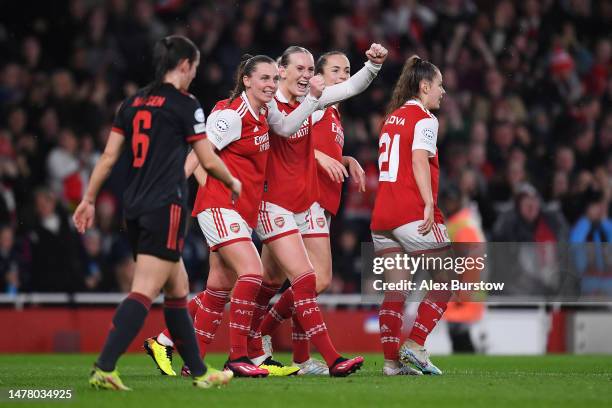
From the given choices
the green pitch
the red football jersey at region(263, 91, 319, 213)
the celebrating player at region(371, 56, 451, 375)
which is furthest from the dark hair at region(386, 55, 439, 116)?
the green pitch

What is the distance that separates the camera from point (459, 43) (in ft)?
62.1

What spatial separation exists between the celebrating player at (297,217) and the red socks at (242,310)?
0.31m

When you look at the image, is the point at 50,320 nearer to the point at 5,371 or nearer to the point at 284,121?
the point at 5,371

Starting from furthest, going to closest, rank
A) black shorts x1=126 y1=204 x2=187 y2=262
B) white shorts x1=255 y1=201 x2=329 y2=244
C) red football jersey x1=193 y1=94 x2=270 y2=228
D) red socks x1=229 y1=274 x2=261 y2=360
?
white shorts x1=255 y1=201 x2=329 y2=244, red football jersey x1=193 y1=94 x2=270 y2=228, red socks x1=229 y1=274 x2=261 y2=360, black shorts x1=126 y1=204 x2=187 y2=262

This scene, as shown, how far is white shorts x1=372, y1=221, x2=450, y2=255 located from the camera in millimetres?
8922

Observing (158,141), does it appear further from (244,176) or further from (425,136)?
(425,136)

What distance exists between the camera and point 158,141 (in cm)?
696

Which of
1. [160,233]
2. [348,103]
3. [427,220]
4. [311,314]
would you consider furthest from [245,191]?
[348,103]

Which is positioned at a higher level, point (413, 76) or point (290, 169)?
point (413, 76)

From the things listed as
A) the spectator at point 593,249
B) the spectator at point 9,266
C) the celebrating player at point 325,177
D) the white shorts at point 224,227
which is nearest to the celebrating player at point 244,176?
the white shorts at point 224,227

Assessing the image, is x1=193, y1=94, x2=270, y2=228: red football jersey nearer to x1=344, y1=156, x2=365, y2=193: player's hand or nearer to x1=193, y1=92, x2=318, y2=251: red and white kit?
x1=193, y1=92, x2=318, y2=251: red and white kit

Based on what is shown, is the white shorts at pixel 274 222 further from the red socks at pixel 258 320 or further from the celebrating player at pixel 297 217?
the red socks at pixel 258 320

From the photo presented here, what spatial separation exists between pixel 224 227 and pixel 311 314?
0.85m

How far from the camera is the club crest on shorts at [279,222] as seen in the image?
8.59 metres
